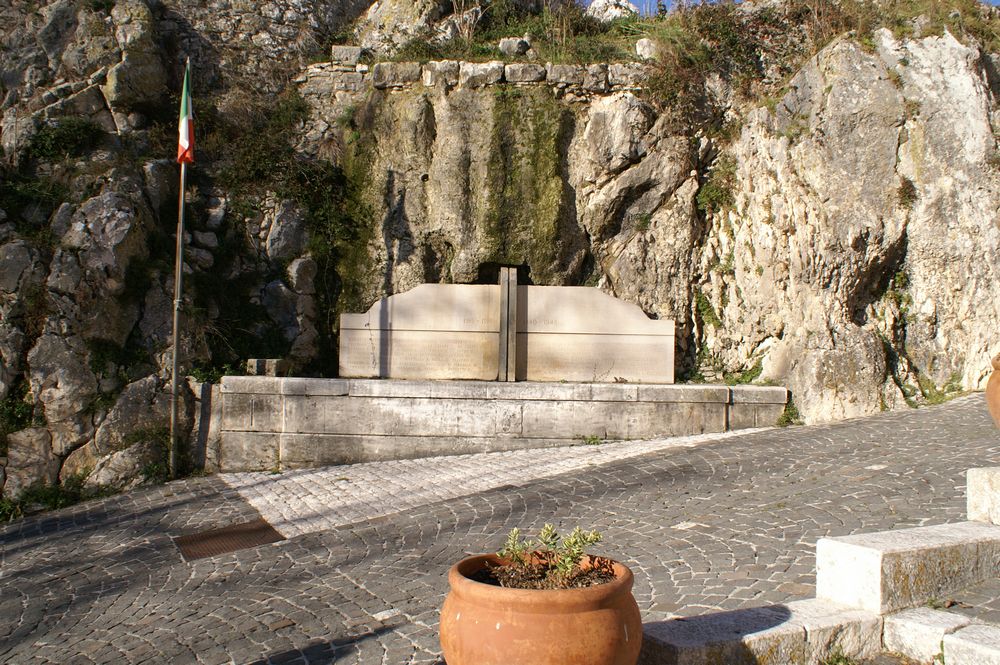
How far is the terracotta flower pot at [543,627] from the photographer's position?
96.7 inches

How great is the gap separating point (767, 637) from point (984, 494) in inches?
77.0

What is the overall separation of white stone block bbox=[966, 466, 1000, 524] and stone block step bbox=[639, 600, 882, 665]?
4.26ft

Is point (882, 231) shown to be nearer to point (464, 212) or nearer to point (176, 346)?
point (464, 212)

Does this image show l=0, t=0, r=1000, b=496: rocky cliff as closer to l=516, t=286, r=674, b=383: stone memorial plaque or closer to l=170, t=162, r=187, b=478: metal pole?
l=170, t=162, r=187, b=478: metal pole

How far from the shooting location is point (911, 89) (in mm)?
9688

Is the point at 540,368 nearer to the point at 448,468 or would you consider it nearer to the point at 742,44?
the point at 448,468

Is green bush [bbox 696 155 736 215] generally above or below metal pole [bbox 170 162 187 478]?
above

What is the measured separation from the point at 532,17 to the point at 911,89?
6233 mm

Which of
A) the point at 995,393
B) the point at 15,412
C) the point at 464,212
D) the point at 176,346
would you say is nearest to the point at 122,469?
the point at 15,412

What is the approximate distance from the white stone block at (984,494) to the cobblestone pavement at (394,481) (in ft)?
12.9

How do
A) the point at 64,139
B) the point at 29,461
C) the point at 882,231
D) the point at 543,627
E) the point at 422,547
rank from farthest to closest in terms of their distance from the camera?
1. the point at 64,139
2. the point at 882,231
3. the point at 29,461
4. the point at 422,547
5. the point at 543,627

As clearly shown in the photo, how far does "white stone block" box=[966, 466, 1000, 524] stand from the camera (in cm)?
396

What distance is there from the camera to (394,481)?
25.0 ft

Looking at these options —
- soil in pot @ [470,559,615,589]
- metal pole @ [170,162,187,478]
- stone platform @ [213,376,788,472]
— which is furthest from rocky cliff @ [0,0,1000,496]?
soil in pot @ [470,559,615,589]
